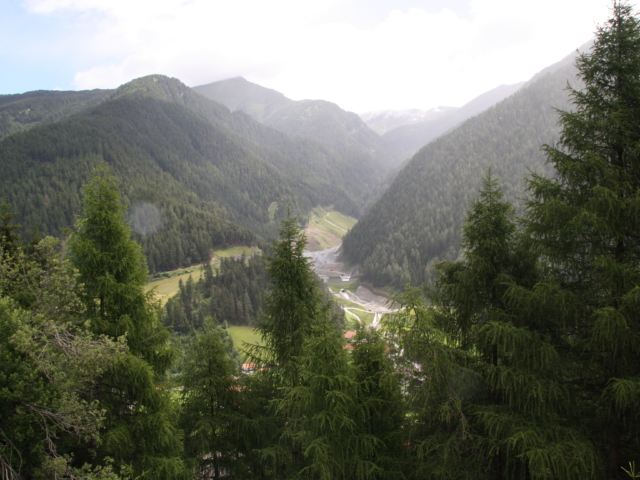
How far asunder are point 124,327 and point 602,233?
12.8m

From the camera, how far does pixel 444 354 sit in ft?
29.5

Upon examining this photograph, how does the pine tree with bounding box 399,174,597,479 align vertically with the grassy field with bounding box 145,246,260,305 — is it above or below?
above

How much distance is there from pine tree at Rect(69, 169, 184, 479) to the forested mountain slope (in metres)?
106

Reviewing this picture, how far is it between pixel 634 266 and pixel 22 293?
1424cm

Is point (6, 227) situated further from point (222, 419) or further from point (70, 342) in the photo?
point (222, 419)

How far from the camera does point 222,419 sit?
13.3 metres

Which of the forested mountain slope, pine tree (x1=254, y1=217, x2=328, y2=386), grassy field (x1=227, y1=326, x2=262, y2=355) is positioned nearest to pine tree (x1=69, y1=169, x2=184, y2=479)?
pine tree (x1=254, y1=217, x2=328, y2=386)

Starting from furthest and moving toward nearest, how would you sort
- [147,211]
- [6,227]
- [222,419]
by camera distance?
[147,211], [6,227], [222,419]

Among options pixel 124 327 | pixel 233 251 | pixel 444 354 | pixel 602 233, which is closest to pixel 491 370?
pixel 444 354

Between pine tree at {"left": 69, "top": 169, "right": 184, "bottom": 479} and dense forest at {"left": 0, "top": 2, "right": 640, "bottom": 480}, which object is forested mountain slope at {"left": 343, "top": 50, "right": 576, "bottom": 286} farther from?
pine tree at {"left": 69, "top": 169, "right": 184, "bottom": 479}

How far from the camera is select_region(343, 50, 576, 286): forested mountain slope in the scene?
128 meters

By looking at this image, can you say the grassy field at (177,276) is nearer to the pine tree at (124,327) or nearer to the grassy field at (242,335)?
the grassy field at (242,335)

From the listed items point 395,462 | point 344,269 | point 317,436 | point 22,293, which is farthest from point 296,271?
point 344,269

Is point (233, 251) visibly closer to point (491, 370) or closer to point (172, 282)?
point (172, 282)
